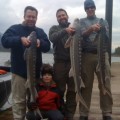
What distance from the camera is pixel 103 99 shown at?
7.82 metres

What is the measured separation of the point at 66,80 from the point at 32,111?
0.90 metres

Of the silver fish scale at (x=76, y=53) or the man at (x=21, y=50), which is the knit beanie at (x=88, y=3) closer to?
the silver fish scale at (x=76, y=53)

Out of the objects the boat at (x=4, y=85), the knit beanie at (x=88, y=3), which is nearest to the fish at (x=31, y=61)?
the knit beanie at (x=88, y=3)

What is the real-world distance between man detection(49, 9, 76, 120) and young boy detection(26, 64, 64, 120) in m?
0.18

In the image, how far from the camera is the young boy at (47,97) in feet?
24.5

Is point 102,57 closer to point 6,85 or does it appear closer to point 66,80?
point 66,80

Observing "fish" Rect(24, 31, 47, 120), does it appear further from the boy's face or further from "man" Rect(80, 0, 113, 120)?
"man" Rect(80, 0, 113, 120)

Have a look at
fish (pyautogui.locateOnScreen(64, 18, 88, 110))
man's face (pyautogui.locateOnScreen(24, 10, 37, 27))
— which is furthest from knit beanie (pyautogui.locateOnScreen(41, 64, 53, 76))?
man's face (pyautogui.locateOnScreen(24, 10, 37, 27))

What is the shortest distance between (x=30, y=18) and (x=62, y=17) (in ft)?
2.41

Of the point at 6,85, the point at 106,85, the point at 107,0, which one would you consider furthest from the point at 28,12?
the point at 107,0

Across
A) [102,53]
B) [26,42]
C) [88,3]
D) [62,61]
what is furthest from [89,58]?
[26,42]

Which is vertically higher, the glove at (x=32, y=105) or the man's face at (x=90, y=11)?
the man's face at (x=90, y=11)

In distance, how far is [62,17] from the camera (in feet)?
24.6

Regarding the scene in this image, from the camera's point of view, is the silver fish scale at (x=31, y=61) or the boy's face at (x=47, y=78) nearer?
the silver fish scale at (x=31, y=61)
